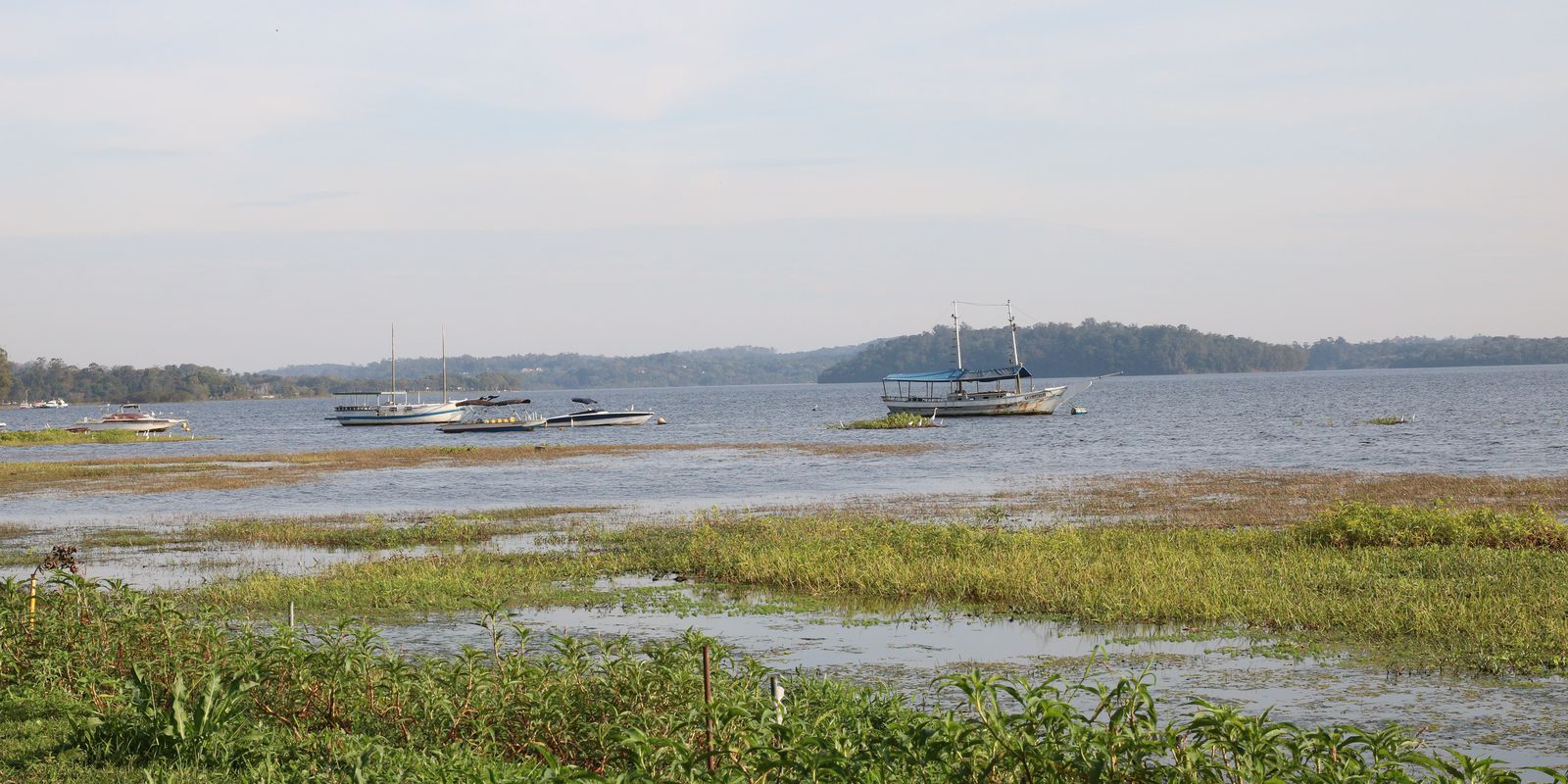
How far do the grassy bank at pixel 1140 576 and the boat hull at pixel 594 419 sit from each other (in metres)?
80.8

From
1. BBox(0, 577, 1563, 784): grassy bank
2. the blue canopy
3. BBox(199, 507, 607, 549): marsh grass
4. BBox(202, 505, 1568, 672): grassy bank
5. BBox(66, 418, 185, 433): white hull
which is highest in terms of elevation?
the blue canopy

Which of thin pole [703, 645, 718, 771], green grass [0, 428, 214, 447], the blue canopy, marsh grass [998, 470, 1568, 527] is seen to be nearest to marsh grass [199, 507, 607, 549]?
marsh grass [998, 470, 1568, 527]

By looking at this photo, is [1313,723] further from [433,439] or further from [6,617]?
[433,439]

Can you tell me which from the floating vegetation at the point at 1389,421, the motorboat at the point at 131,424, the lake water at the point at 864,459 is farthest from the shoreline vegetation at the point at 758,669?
the motorboat at the point at 131,424

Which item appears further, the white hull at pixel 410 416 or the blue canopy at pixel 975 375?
the white hull at pixel 410 416

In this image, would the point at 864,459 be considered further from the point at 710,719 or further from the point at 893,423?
the point at 710,719

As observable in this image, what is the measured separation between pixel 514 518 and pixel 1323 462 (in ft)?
106

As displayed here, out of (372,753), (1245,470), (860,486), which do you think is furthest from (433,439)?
(372,753)

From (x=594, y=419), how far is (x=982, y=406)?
3258cm

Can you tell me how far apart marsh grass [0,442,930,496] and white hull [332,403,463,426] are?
4028cm

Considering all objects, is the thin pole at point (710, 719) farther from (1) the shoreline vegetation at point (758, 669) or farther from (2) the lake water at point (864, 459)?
(2) the lake water at point (864, 459)

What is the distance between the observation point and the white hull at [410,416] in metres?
115

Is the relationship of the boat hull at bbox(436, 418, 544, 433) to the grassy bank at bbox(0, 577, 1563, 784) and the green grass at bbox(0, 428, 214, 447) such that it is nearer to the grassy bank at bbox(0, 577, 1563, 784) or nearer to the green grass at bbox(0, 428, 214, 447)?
the green grass at bbox(0, 428, 214, 447)

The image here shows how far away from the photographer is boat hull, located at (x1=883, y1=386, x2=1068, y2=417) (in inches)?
4097
